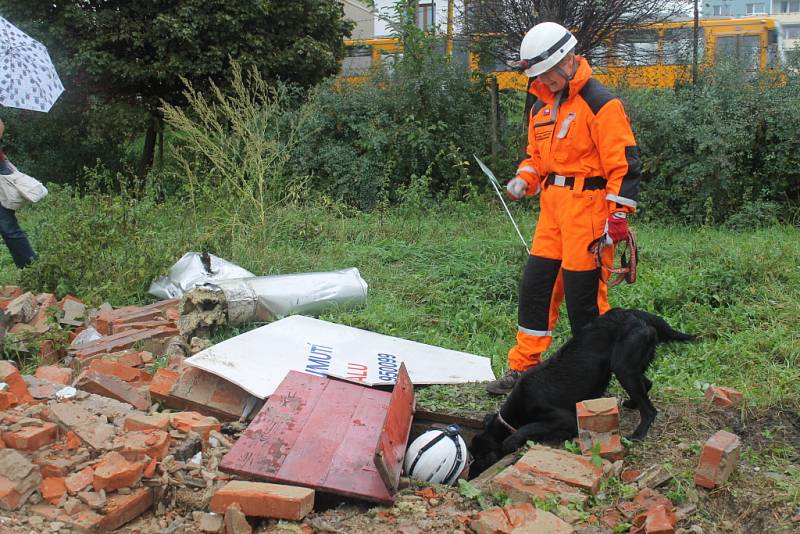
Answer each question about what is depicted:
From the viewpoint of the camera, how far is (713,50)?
10.4 meters

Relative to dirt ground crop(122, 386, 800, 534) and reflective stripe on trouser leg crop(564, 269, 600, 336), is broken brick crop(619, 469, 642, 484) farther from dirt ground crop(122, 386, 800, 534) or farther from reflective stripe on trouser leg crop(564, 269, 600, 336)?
reflective stripe on trouser leg crop(564, 269, 600, 336)

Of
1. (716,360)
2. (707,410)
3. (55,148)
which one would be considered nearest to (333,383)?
(707,410)

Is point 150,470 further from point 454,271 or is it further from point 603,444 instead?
point 454,271

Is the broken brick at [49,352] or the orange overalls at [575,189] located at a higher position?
the orange overalls at [575,189]

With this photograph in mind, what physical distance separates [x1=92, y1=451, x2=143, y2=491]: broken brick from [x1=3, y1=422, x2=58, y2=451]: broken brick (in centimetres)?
37

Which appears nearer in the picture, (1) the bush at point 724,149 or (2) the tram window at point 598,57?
(1) the bush at point 724,149

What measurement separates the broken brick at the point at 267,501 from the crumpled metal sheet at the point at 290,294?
96.0 inches

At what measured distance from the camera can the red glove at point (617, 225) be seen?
3695 mm

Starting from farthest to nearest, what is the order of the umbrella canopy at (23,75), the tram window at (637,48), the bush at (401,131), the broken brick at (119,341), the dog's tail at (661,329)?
the bush at (401,131) < the tram window at (637,48) < the umbrella canopy at (23,75) < the broken brick at (119,341) < the dog's tail at (661,329)

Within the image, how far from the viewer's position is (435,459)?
3.46m

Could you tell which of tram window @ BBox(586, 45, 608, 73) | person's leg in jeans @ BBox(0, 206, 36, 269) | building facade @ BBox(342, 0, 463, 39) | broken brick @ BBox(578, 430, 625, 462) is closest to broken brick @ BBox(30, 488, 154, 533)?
broken brick @ BBox(578, 430, 625, 462)

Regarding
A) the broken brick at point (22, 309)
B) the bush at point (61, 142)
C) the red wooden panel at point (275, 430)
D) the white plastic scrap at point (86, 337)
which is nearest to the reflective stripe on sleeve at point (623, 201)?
the red wooden panel at point (275, 430)

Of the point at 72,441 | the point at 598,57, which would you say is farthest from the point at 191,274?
the point at 598,57

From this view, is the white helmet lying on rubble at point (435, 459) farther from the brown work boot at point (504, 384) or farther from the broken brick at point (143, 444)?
the broken brick at point (143, 444)
